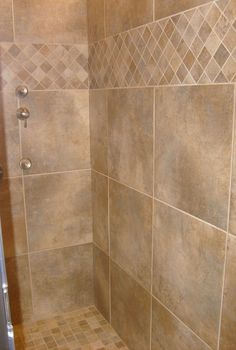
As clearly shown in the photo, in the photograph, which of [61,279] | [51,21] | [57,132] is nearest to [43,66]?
[51,21]

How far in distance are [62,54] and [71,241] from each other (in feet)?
3.27

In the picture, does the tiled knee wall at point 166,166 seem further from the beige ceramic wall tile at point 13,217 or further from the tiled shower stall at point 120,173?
the beige ceramic wall tile at point 13,217

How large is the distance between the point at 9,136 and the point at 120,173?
1.92ft

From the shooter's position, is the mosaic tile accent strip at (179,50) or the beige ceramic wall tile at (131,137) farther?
the beige ceramic wall tile at (131,137)

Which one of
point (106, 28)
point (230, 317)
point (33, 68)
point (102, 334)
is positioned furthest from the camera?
A: point (102, 334)

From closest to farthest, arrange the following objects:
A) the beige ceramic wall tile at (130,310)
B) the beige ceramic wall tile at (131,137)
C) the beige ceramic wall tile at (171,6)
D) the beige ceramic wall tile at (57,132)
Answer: the beige ceramic wall tile at (171,6) → the beige ceramic wall tile at (131,137) → the beige ceramic wall tile at (130,310) → the beige ceramic wall tile at (57,132)

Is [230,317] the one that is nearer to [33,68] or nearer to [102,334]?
[102,334]

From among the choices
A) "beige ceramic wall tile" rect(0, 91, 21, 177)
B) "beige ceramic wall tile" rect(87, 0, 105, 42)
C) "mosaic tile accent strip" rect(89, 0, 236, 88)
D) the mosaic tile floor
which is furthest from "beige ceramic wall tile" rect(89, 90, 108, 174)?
the mosaic tile floor

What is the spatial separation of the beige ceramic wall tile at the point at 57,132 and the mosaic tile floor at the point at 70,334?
0.85m

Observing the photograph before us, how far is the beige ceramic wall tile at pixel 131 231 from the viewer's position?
147 centimetres

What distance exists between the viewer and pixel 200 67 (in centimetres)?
107

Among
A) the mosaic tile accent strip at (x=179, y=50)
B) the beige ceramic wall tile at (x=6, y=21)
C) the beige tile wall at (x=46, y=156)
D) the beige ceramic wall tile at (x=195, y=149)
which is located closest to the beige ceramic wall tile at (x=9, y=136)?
the beige tile wall at (x=46, y=156)

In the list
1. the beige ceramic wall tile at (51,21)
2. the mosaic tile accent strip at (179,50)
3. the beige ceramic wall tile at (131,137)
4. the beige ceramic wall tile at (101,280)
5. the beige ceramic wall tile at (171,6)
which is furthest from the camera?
the beige ceramic wall tile at (101,280)

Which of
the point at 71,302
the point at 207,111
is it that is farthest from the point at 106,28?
the point at 71,302
